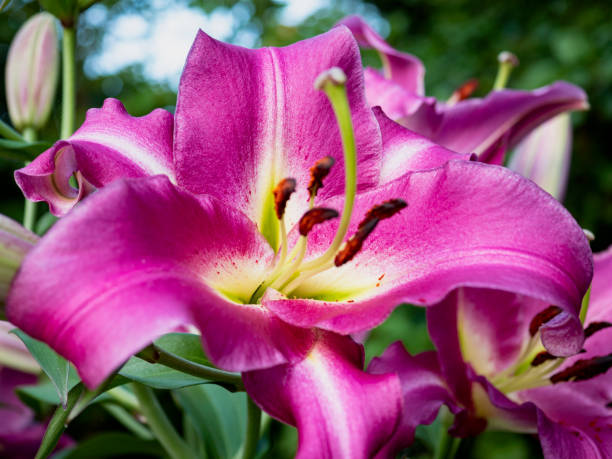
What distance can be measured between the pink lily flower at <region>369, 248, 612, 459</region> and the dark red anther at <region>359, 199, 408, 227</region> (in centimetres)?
10

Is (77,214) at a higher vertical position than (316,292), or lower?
higher

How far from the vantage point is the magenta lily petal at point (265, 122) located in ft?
1.24

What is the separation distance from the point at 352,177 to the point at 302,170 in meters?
0.07

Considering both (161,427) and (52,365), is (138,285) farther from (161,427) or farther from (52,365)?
(161,427)

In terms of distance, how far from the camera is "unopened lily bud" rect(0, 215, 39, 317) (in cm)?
29

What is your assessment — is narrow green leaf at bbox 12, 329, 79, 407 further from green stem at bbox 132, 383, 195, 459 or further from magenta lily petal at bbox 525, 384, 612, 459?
magenta lily petal at bbox 525, 384, 612, 459

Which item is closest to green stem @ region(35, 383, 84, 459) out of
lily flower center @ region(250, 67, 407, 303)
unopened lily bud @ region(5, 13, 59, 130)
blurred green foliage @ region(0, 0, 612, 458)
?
lily flower center @ region(250, 67, 407, 303)

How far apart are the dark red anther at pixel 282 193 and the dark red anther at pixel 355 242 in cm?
4

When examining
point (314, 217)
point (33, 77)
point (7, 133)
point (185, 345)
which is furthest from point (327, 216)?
point (33, 77)

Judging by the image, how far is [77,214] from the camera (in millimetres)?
279

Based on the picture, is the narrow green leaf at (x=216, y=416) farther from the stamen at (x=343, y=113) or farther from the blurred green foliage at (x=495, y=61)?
the blurred green foliage at (x=495, y=61)

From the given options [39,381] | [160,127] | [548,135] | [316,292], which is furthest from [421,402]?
[39,381]

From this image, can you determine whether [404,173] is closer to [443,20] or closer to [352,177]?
[352,177]

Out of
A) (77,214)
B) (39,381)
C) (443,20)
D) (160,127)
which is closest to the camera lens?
(77,214)
